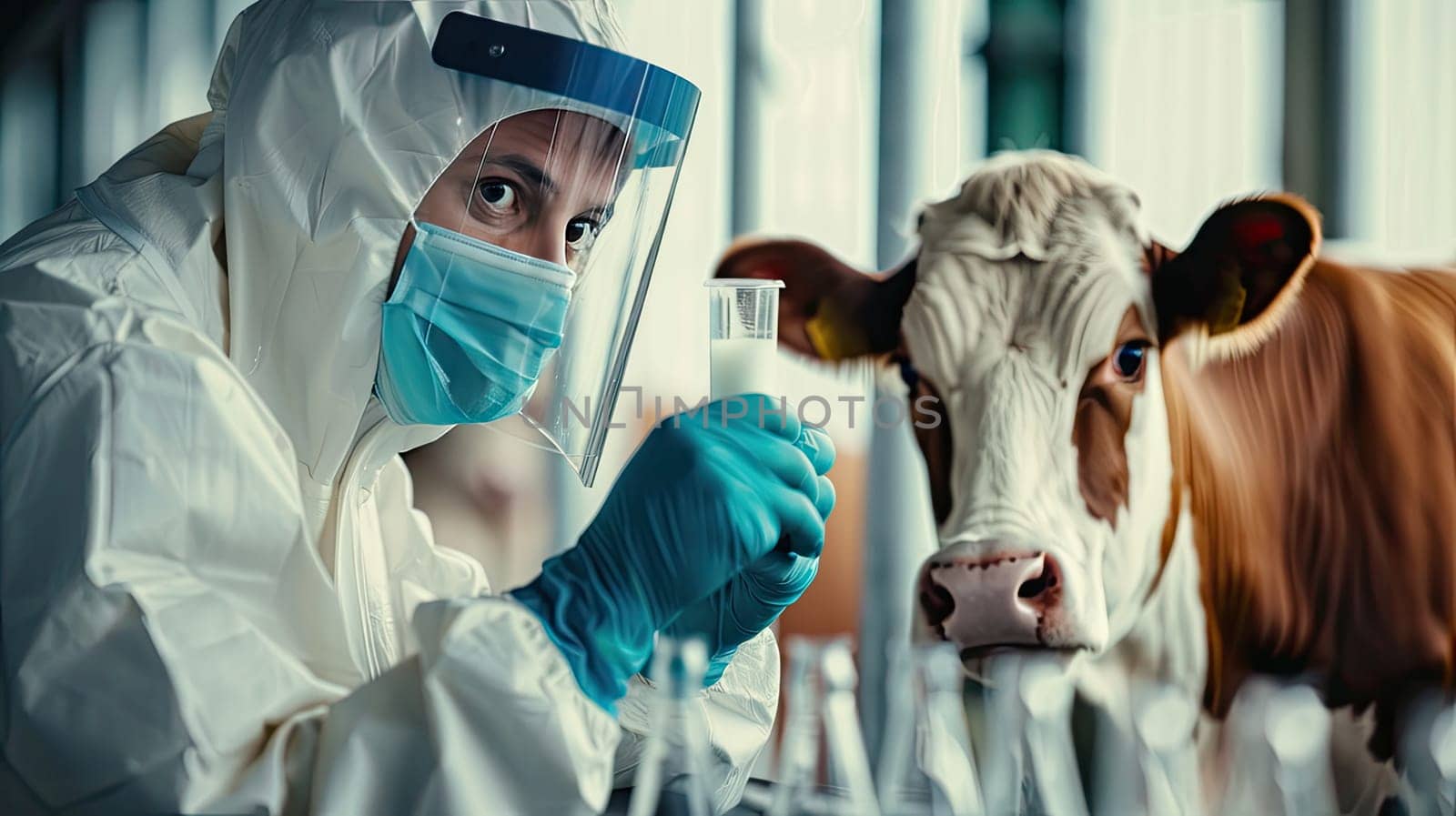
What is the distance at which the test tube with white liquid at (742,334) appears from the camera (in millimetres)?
1020

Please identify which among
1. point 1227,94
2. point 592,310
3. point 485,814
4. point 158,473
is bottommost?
point 485,814

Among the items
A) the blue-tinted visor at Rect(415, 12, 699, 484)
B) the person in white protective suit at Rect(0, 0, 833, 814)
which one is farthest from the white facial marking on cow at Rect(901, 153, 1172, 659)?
the blue-tinted visor at Rect(415, 12, 699, 484)

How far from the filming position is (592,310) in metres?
1.24

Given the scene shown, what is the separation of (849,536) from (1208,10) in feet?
3.40

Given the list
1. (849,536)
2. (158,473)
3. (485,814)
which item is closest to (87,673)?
(158,473)

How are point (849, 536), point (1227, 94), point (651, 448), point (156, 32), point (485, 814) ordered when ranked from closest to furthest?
point (485, 814) → point (651, 448) → point (1227, 94) → point (849, 536) → point (156, 32)

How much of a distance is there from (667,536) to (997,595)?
2.33 feet

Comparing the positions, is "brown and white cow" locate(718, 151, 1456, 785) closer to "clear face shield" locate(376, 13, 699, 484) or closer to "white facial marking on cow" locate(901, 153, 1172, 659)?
"white facial marking on cow" locate(901, 153, 1172, 659)

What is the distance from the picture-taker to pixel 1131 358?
1.57m

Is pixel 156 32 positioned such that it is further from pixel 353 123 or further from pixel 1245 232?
pixel 1245 232

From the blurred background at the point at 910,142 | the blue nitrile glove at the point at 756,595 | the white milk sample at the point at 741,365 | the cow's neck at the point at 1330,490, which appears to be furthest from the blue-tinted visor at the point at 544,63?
the cow's neck at the point at 1330,490

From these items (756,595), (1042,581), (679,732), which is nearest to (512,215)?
(756,595)

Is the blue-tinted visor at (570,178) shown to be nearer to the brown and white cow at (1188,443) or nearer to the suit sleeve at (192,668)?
the suit sleeve at (192,668)

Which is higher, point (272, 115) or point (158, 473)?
point (272, 115)
